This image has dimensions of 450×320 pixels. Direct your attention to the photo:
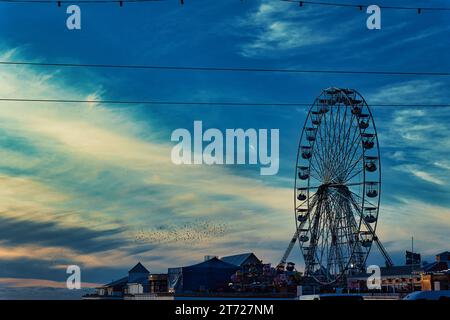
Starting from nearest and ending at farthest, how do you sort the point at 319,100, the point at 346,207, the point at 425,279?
the point at 346,207 < the point at 319,100 < the point at 425,279

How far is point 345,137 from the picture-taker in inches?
2985

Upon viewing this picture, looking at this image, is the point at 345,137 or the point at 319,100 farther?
the point at 319,100

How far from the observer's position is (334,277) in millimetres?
85250

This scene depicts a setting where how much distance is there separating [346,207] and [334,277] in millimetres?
13718

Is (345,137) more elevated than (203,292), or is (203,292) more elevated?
(345,137)

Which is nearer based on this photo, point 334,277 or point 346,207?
point 346,207

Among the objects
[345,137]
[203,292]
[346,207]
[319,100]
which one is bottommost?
[203,292]

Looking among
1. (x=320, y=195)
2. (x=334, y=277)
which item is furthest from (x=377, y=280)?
(x=320, y=195)
